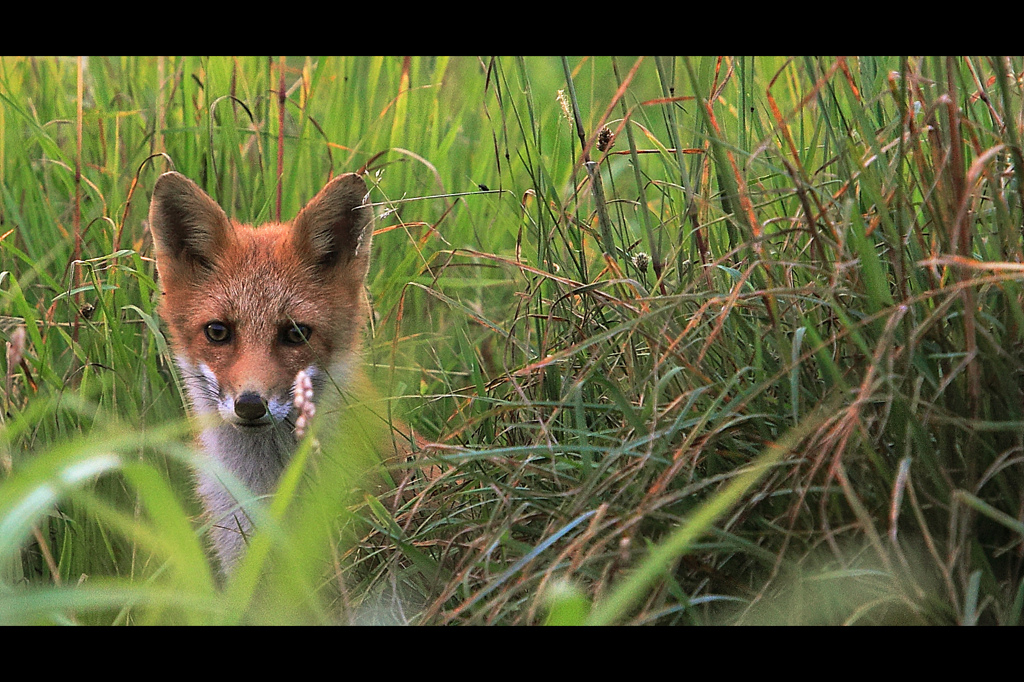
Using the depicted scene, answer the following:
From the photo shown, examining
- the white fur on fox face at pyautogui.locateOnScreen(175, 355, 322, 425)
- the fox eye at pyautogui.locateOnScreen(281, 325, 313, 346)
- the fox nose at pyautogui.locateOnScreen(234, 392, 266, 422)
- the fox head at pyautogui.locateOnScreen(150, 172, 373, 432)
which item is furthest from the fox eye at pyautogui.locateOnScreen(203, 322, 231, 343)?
the fox nose at pyautogui.locateOnScreen(234, 392, 266, 422)

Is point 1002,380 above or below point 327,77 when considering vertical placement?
below

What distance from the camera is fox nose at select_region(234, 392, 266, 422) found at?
3.15 metres

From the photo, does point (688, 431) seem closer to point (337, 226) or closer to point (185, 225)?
point (337, 226)

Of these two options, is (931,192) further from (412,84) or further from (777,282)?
(412,84)

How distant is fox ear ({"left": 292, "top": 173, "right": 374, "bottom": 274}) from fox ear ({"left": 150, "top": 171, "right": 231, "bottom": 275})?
300 mm

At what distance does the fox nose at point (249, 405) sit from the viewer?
315 cm

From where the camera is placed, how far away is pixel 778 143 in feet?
10.3

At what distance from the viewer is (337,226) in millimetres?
3670

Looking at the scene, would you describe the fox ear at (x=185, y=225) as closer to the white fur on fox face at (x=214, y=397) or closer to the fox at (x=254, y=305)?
the fox at (x=254, y=305)

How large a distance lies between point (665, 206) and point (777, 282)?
3.25 feet

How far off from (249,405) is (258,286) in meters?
0.58

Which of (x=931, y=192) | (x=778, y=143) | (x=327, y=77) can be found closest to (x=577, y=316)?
(x=778, y=143)

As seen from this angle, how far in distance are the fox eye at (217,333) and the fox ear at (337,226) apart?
1.41 feet

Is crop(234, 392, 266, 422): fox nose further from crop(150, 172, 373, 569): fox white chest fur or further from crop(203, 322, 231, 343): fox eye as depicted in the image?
crop(203, 322, 231, 343): fox eye
